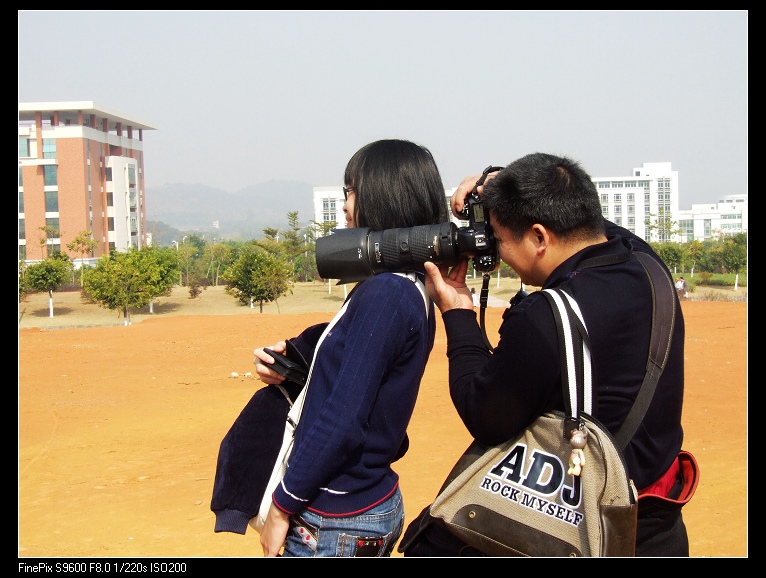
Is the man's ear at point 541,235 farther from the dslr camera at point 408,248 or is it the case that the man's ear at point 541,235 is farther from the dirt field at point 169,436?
the dirt field at point 169,436

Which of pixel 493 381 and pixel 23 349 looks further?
pixel 23 349

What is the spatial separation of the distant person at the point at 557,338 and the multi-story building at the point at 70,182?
141 ft

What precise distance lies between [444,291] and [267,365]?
1.71 feet

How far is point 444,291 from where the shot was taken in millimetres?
1804

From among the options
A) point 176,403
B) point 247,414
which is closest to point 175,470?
point 176,403

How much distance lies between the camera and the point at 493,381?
1572 millimetres

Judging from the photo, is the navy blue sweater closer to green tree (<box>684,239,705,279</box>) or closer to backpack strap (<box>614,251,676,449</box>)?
backpack strap (<box>614,251,676,449</box>)

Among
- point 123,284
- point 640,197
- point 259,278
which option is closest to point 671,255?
point 259,278

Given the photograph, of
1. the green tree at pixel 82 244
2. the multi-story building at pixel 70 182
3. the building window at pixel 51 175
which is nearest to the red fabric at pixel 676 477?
the green tree at pixel 82 244

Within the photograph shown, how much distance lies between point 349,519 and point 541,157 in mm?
994

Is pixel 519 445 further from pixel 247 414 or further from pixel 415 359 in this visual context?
pixel 247 414

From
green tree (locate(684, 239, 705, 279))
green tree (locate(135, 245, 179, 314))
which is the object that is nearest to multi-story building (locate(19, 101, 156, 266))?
green tree (locate(135, 245, 179, 314))

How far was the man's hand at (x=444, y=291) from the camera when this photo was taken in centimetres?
181

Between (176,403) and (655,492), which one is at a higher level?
(655,492)
